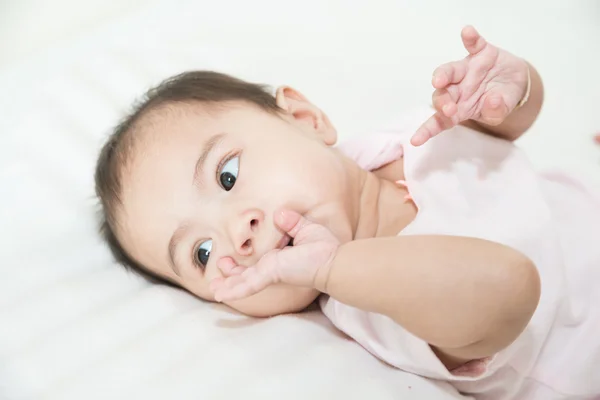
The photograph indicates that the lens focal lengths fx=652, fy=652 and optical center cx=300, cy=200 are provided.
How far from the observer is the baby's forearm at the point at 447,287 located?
2.31 ft

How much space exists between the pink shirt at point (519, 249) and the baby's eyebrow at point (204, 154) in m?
0.27

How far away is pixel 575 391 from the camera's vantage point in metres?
0.92

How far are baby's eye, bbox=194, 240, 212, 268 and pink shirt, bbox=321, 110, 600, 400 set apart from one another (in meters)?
0.19

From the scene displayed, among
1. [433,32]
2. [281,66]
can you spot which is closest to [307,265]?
[281,66]

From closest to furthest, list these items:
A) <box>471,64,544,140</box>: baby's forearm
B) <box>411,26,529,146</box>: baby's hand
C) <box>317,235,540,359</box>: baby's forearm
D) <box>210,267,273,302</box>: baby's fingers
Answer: <box>317,235,540,359</box>: baby's forearm → <box>210,267,273,302</box>: baby's fingers → <box>411,26,529,146</box>: baby's hand → <box>471,64,544,140</box>: baby's forearm

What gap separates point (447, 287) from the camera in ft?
2.33

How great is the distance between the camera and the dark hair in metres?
1.01

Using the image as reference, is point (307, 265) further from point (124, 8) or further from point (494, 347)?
point (124, 8)

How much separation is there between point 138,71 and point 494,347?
39.6 inches

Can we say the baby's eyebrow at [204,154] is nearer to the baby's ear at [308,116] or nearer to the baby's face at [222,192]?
the baby's face at [222,192]

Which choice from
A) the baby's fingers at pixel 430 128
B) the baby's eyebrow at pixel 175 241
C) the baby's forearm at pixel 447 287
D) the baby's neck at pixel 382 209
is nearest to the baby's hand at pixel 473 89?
the baby's fingers at pixel 430 128

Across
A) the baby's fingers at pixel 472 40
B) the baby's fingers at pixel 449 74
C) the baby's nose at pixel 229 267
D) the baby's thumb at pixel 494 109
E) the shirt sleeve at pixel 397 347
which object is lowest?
the shirt sleeve at pixel 397 347

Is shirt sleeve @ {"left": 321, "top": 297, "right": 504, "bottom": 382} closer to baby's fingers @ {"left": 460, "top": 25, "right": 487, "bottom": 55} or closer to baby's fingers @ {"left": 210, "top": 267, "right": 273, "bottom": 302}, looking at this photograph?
baby's fingers @ {"left": 210, "top": 267, "right": 273, "bottom": 302}

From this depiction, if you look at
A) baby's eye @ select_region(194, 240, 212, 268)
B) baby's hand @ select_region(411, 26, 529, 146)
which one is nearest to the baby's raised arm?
baby's hand @ select_region(411, 26, 529, 146)
